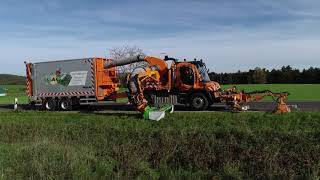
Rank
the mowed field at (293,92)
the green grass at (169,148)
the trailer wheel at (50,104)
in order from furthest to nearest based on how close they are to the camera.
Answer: the mowed field at (293,92) < the trailer wheel at (50,104) < the green grass at (169,148)

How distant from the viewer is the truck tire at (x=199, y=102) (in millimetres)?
24719

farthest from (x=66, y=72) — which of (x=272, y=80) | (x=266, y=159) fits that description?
(x=272, y=80)

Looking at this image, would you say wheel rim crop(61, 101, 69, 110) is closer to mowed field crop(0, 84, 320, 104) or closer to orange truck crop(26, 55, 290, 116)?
orange truck crop(26, 55, 290, 116)

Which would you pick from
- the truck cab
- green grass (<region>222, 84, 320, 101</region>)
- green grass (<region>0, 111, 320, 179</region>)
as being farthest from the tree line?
green grass (<region>0, 111, 320, 179</region>)

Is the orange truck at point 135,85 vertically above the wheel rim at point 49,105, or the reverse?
the orange truck at point 135,85

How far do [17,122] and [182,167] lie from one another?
33.9 feet

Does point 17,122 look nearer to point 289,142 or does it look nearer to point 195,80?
point 195,80

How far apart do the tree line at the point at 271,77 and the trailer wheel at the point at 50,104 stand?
52.0 meters

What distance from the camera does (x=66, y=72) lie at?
29.4 m

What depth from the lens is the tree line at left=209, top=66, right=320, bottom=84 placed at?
7969 cm

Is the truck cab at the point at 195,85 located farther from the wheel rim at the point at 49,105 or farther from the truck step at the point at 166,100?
the wheel rim at the point at 49,105

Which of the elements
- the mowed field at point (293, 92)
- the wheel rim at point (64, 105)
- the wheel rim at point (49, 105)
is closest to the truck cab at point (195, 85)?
the wheel rim at point (64, 105)

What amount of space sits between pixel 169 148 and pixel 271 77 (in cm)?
6837

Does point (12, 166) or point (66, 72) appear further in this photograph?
point (66, 72)
